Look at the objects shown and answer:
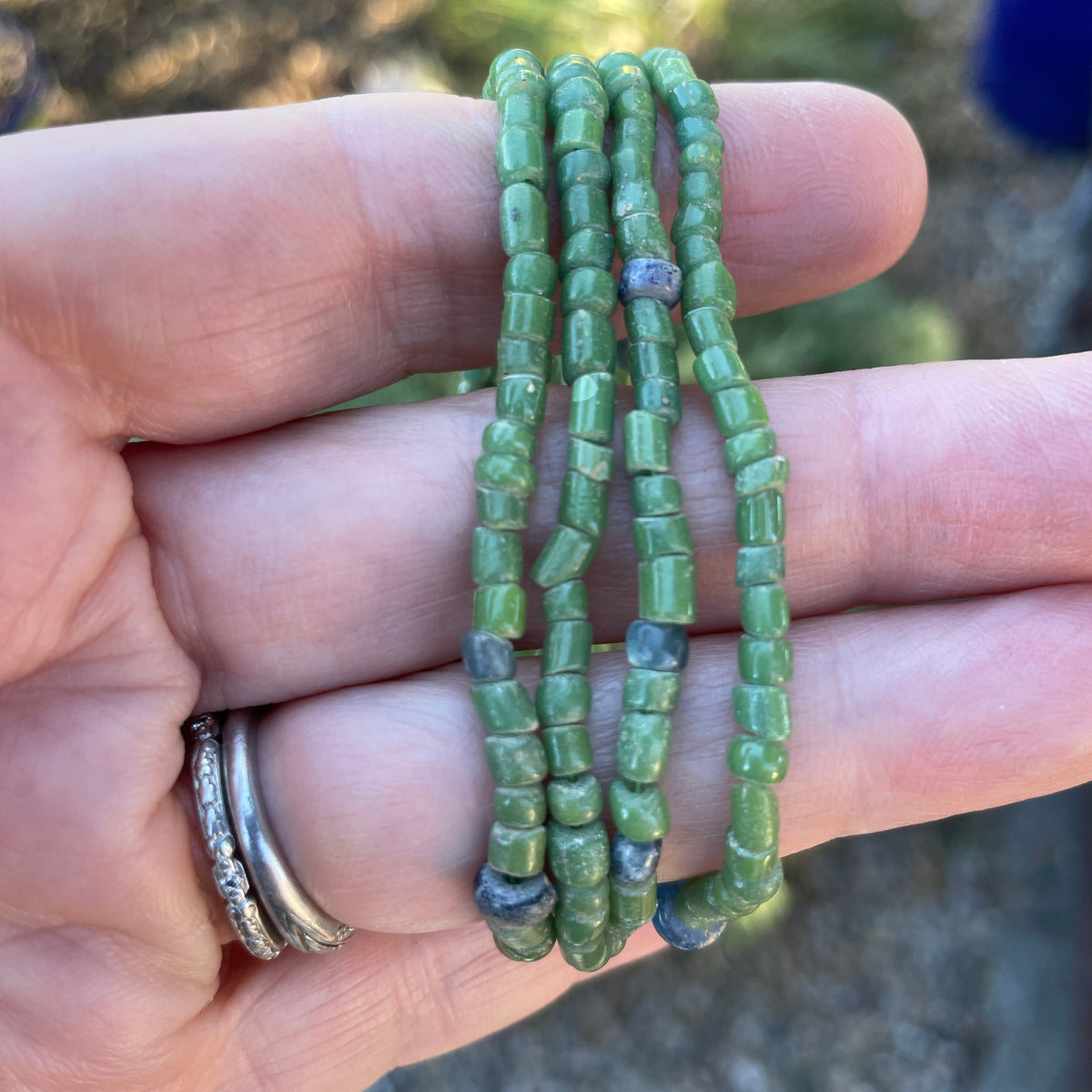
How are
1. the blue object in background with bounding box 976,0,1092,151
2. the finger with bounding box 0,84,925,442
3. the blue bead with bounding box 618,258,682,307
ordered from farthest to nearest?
the blue object in background with bounding box 976,0,1092,151 → the blue bead with bounding box 618,258,682,307 → the finger with bounding box 0,84,925,442

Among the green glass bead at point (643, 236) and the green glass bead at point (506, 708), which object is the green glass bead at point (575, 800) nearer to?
the green glass bead at point (506, 708)

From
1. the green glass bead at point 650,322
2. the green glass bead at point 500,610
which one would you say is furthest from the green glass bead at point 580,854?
the green glass bead at point 650,322

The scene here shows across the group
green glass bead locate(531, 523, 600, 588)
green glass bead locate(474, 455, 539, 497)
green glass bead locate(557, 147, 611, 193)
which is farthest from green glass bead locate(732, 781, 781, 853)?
green glass bead locate(557, 147, 611, 193)

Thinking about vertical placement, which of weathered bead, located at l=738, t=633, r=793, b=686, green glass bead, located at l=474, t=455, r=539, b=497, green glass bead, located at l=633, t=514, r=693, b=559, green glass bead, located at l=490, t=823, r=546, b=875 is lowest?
green glass bead, located at l=490, t=823, r=546, b=875

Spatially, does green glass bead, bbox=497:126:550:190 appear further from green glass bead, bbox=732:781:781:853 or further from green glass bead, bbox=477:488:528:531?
green glass bead, bbox=732:781:781:853

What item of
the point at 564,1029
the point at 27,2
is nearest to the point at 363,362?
the point at 564,1029

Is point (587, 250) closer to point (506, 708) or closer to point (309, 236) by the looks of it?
point (309, 236)

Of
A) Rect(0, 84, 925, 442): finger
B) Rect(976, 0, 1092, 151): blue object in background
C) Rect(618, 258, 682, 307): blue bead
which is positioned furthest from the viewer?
Rect(976, 0, 1092, 151): blue object in background
